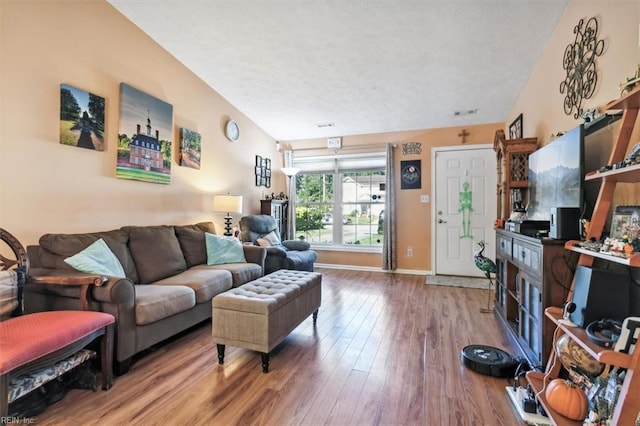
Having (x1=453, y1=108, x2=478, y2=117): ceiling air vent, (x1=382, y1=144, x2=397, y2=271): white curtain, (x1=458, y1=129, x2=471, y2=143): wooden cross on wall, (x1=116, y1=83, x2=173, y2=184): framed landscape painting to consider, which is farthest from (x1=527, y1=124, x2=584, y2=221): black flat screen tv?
(x1=116, y1=83, x2=173, y2=184): framed landscape painting

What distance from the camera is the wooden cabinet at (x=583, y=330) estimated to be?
105cm

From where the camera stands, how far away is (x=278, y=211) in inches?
211

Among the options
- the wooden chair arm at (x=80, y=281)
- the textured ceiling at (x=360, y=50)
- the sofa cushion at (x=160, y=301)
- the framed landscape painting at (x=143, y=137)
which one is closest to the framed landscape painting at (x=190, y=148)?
the framed landscape painting at (x=143, y=137)

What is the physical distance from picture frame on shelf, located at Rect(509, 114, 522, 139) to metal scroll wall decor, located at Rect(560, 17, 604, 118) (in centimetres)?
127

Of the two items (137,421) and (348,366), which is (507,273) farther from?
(137,421)

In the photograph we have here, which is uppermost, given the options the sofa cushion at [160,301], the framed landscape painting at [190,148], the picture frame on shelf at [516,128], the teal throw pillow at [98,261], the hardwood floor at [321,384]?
the picture frame on shelf at [516,128]

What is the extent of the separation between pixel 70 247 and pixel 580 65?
3863mm

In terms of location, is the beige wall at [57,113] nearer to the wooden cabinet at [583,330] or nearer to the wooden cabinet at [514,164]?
the wooden cabinet at [583,330]

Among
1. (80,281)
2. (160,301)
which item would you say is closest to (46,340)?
(80,281)

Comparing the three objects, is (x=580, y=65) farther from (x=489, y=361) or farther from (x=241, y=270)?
(x=241, y=270)

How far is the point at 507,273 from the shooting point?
264cm

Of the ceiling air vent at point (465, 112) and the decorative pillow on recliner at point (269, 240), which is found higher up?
the ceiling air vent at point (465, 112)

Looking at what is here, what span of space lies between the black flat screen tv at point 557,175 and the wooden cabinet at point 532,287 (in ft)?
0.96

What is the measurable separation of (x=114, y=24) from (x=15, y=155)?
4.88 feet
